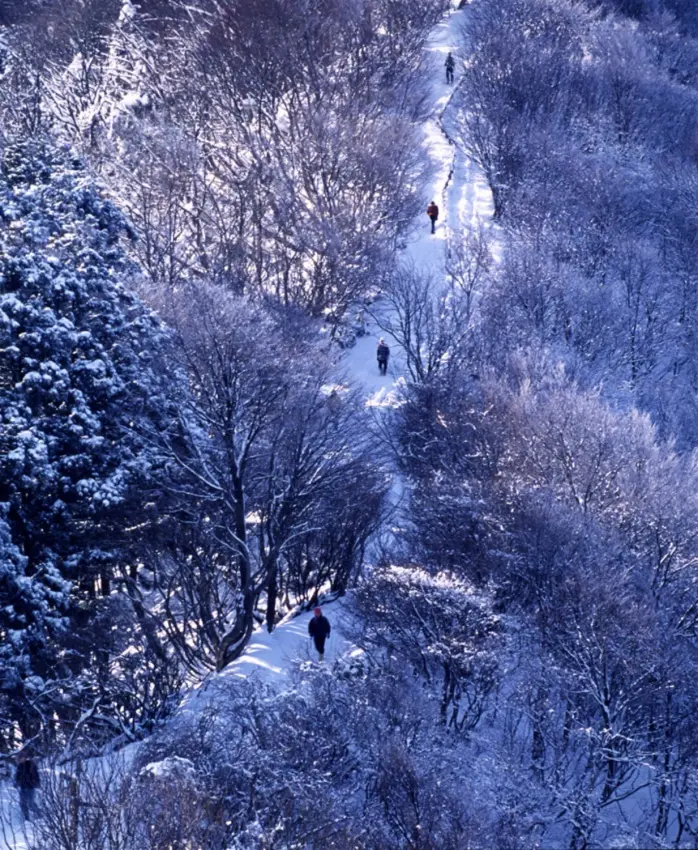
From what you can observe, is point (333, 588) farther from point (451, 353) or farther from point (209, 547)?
point (451, 353)

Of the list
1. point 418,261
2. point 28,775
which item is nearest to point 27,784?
point 28,775

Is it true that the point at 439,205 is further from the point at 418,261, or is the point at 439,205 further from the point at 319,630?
the point at 319,630

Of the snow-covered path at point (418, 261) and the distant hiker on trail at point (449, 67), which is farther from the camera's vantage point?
the distant hiker on trail at point (449, 67)

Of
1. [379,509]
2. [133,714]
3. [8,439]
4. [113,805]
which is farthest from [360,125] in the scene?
[113,805]

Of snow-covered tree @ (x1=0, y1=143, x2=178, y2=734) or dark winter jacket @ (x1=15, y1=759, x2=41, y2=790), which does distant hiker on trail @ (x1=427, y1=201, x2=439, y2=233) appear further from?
dark winter jacket @ (x1=15, y1=759, x2=41, y2=790)

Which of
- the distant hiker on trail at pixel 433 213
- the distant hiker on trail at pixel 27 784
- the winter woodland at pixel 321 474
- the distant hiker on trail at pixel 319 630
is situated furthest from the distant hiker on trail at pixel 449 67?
the distant hiker on trail at pixel 27 784

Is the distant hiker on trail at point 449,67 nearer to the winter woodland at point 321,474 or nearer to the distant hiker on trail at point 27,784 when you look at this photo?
the winter woodland at point 321,474
